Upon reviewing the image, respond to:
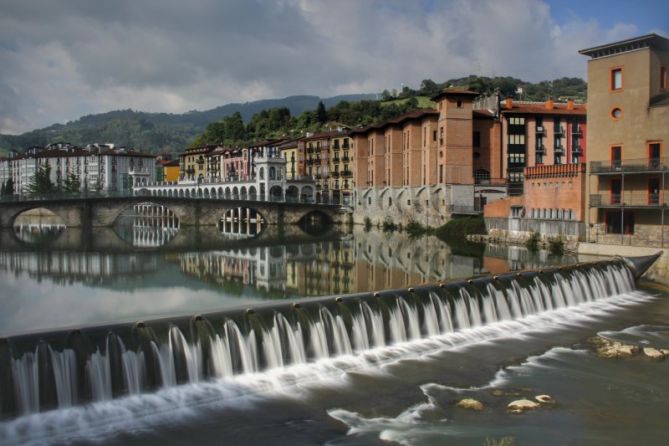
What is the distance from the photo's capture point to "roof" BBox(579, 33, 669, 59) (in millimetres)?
37844

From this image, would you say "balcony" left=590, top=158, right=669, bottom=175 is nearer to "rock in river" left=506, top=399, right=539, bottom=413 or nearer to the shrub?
"rock in river" left=506, top=399, right=539, bottom=413

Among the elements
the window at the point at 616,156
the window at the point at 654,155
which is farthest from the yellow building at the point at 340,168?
the window at the point at 654,155

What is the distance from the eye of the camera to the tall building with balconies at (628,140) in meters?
37.2

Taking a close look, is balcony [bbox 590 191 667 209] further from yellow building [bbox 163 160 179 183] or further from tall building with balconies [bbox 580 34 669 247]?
yellow building [bbox 163 160 179 183]

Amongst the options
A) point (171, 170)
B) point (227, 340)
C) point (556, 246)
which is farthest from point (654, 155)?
point (171, 170)

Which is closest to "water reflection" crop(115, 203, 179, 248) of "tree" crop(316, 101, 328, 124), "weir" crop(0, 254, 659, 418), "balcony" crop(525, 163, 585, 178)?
"tree" crop(316, 101, 328, 124)

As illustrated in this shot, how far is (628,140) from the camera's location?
128ft

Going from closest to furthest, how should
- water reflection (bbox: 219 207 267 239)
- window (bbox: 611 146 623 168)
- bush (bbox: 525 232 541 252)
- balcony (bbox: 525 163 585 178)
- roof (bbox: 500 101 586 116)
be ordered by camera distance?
window (bbox: 611 146 623 168), balcony (bbox: 525 163 585 178), bush (bbox: 525 232 541 252), roof (bbox: 500 101 586 116), water reflection (bbox: 219 207 267 239)

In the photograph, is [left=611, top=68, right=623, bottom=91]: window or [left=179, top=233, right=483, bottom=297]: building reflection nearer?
[left=179, top=233, right=483, bottom=297]: building reflection

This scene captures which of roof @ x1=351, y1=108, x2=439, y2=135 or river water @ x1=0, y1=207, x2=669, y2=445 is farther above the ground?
roof @ x1=351, y1=108, x2=439, y2=135

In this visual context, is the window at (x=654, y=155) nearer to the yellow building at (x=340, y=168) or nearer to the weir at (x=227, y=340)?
Answer: the weir at (x=227, y=340)

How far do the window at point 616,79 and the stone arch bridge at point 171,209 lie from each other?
179 ft

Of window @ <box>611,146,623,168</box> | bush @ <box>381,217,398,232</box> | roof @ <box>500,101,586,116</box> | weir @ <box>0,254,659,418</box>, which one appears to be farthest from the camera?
bush @ <box>381,217,398,232</box>

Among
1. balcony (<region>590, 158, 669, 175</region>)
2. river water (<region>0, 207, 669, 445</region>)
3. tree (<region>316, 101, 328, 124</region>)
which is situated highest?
tree (<region>316, 101, 328, 124</region>)
